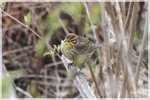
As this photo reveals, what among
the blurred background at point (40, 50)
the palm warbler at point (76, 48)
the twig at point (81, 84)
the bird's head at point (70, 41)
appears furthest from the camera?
the blurred background at point (40, 50)

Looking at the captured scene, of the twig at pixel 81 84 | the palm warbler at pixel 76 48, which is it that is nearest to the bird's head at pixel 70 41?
the palm warbler at pixel 76 48

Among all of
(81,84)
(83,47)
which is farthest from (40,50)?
(81,84)

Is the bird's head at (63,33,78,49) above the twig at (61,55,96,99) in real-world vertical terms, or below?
above

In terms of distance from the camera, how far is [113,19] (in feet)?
7.10

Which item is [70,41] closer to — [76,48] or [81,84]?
[76,48]

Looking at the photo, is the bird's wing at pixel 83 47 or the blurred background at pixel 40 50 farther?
the blurred background at pixel 40 50

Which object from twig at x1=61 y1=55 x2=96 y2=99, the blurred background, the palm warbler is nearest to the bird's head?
the palm warbler

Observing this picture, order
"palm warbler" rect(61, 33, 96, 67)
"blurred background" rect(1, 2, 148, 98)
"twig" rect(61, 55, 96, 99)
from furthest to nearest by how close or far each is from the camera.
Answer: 1. "blurred background" rect(1, 2, 148, 98)
2. "palm warbler" rect(61, 33, 96, 67)
3. "twig" rect(61, 55, 96, 99)

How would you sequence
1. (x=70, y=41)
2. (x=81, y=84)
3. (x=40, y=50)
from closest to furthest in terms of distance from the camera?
(x=81, y=84), (x=70, y=41), (x=40, y=50)

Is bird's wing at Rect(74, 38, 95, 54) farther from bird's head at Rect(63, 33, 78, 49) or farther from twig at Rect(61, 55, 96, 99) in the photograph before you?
twig at Rect(61, 55, 96, 99)

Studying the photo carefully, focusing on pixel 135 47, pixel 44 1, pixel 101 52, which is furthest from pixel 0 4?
pixel 44 1

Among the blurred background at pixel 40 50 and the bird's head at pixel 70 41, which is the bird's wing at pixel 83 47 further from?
the blurred background at pixel 40 50

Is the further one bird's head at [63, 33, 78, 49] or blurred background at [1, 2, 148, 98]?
blurred background at [1, 2, 148, 98]

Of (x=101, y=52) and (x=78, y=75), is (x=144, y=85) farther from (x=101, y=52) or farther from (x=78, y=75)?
(x=78, y=75)
